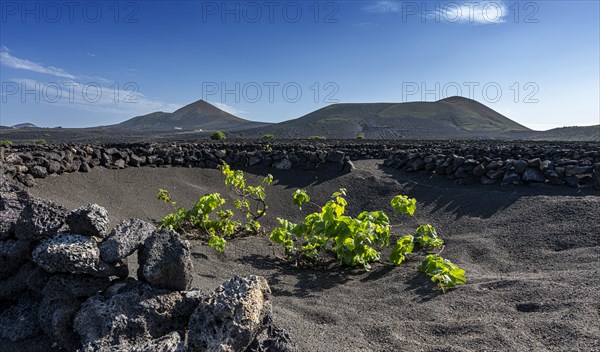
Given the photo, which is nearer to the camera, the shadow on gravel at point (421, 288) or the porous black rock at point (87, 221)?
the porous black rock at point (87, 221)

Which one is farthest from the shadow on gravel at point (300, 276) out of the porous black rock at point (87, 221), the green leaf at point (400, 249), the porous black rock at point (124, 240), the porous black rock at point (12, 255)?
the porous black rock at point (12, 255)

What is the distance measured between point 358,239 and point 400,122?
90458 mm

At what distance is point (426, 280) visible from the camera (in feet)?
16.5

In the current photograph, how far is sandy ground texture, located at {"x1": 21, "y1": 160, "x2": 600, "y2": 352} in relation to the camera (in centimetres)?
352

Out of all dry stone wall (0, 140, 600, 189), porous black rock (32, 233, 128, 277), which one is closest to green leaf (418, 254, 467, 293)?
porous black rock (32, 233, 128, 277)

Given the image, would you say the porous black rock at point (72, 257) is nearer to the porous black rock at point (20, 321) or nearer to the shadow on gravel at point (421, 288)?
the porous black rock at point (20, 321)

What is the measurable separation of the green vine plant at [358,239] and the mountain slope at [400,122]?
→ 2465 inches

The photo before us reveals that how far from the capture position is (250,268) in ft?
19.1

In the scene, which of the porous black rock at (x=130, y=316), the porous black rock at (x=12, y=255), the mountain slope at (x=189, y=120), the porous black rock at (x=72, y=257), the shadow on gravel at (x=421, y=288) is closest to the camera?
the porous black rock at (x=130, y=316)

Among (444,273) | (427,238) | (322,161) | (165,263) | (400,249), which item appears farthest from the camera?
(322,161)

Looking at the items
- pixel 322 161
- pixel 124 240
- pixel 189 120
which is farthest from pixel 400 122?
pixel 189 120

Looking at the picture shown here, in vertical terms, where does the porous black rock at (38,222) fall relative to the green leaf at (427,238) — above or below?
above

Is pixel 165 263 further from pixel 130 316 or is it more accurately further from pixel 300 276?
pixel 300 276

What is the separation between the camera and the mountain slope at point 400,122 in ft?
247
